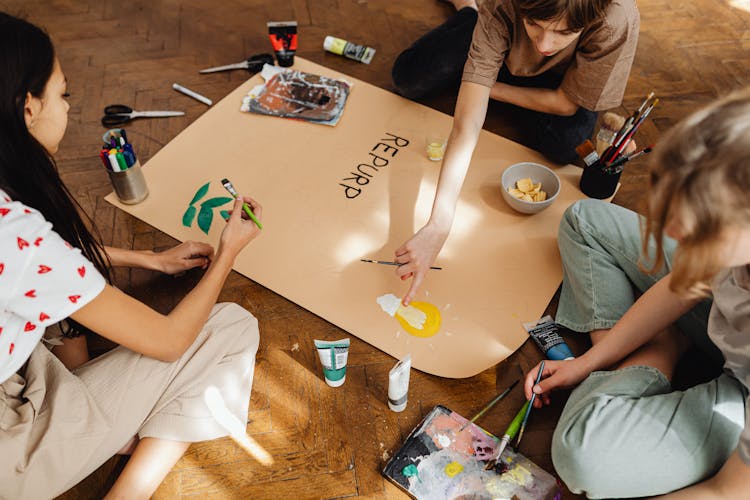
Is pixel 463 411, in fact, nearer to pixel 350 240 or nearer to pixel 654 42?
pixel 350 240

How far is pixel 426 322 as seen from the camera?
58.0 inches

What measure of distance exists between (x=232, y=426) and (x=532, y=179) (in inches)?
41.4

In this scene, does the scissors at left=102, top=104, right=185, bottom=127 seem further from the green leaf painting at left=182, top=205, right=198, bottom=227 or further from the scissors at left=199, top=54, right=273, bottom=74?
the green leaf painting at left=182, top=205, right=198, bottom=227

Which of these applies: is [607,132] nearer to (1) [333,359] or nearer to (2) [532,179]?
(2) [532,179]

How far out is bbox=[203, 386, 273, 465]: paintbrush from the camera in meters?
1.25

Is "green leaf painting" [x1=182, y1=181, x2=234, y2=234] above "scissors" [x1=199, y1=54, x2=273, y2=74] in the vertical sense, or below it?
below

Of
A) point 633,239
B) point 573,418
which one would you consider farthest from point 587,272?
point 573,418

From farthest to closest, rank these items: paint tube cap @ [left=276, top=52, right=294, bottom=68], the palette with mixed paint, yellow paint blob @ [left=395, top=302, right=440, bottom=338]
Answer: paint tube cap @ [left=276, top=52, right=294, bottom=68] → yellow paint blob @ [left=395, top=302, right=440, bottom=338] → the palette with mixed paint

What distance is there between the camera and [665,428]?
109 cm

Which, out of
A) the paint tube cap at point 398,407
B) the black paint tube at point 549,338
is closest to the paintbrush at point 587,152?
the black paint tube at point 549,338

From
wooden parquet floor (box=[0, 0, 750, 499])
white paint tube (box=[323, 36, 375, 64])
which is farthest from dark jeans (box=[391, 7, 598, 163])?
white paint tube (box=[323, 36, 375, 64])

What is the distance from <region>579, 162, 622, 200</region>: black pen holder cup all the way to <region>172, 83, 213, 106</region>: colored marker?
4.06 ft

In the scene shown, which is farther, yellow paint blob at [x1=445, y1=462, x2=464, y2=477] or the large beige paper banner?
the large beige paper banner

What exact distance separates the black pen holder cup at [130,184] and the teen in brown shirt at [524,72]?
79 centimetres
